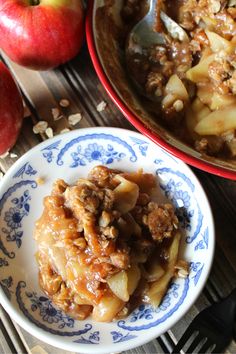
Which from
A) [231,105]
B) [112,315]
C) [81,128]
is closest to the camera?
[112,315]

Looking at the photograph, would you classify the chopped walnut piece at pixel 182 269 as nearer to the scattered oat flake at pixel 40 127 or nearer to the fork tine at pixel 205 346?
the fork tine at pixel 205 346

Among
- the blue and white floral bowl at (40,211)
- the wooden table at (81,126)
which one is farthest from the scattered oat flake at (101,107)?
the blue and white floral bowl at (40,211)

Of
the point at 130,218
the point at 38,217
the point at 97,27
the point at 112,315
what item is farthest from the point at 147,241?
the point at 97,27

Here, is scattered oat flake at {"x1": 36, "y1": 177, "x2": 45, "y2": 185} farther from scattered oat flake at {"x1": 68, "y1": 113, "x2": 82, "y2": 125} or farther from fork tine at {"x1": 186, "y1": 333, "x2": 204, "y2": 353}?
fork tine at {"x1": 186, "y1": 333, "x2": 204, "y2": 353}

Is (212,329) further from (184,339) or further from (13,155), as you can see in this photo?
(13,155)

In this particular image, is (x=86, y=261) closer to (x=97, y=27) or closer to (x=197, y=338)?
(x=197, y=338)

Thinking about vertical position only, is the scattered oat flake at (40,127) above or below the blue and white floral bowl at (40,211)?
above
